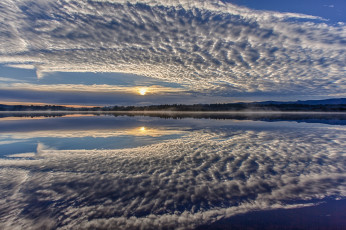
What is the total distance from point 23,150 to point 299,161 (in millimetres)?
16343

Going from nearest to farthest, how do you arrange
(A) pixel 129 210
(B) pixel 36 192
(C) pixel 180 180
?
(A) pixel 129 210 → (B) pixel 36 192 → (C) pixel 180 180

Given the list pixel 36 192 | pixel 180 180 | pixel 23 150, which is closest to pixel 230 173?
pixel 180 180

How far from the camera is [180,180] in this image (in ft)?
24.7

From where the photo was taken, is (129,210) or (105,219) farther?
(129,210)

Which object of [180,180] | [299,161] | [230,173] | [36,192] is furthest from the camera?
[299,161]

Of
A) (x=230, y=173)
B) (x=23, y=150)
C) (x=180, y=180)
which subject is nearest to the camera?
(x=180, y=180)

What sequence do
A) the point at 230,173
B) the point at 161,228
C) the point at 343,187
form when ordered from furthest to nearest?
the point at 230,173 < the point at 343,187 < the point at 161,228

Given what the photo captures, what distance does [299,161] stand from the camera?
10.4 m

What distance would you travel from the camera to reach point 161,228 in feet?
15.2

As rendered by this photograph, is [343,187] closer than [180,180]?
Yes

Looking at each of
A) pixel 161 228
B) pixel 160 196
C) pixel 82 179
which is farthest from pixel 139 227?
pixel 82 179

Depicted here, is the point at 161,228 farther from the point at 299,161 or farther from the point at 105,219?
the point at 299,161

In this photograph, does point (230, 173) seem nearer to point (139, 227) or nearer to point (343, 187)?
point (343, 187)

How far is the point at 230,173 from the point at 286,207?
2.89 m
